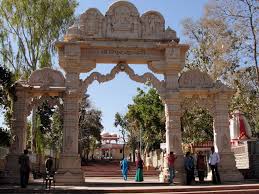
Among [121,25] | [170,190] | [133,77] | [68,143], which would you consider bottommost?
[170,190]

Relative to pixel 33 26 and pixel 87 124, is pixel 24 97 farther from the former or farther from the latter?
pixel 87 124

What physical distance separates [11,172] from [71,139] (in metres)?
2.82

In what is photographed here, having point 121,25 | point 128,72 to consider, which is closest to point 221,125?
point 128,72

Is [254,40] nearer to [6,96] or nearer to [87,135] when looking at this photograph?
[6,96]

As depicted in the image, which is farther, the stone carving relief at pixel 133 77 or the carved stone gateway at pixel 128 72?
→ the stone carving relief at pixel 133 77

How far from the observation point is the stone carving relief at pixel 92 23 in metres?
16.5

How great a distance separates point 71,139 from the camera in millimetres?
15766

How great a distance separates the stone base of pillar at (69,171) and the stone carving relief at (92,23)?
18.4 feet

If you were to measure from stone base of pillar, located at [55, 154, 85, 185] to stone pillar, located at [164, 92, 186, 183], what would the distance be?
3.87 m

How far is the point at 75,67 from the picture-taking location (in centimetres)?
1631

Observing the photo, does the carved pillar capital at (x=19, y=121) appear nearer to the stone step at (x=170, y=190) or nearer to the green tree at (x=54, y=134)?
the stone step at (x=170, y=190)

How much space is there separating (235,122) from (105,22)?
26.5ft

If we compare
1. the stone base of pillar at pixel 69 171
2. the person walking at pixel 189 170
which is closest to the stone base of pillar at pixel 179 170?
the person walking at pixel 189 170

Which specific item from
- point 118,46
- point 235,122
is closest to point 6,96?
point 118,46
